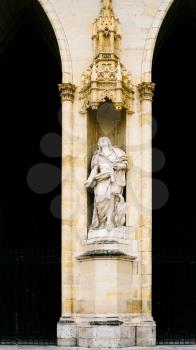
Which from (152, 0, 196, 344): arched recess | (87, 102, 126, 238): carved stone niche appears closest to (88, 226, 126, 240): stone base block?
(87, 102, 126, 238): carved stone niche

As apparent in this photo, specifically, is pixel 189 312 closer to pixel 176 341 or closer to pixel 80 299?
pixel 176 341

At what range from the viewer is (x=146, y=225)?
53.5 ft

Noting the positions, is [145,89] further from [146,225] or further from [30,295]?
[30,295]

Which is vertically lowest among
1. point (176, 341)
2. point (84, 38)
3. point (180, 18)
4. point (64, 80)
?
point (176, 341)

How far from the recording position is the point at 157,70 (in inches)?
950

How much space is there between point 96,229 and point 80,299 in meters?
1.59

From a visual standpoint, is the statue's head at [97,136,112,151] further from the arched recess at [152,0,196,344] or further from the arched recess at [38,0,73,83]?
the arched recess at [152,0,196,344]

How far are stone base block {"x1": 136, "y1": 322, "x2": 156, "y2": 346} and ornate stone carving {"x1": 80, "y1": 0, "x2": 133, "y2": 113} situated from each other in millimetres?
4853

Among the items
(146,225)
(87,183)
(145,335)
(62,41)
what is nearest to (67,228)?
(87,183)

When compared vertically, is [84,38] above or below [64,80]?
above

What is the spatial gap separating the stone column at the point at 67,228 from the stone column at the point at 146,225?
5.18ft

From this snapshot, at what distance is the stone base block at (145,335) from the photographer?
1574 cm

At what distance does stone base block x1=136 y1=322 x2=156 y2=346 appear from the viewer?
15.7 meters

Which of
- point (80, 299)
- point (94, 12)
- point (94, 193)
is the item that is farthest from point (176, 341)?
point (94, 12)
